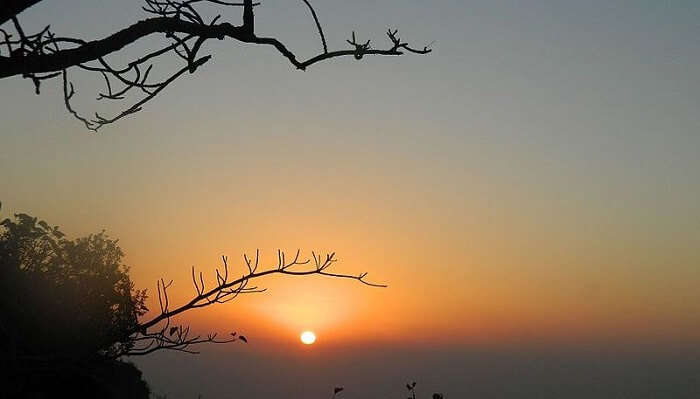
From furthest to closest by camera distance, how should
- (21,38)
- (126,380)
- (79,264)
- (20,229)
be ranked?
(79,264), (20,229), (126,380), (21,38)

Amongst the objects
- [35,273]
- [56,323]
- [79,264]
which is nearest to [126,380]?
[56,323]

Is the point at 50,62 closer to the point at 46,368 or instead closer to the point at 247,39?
the point at 247,39

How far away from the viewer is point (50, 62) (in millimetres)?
3426

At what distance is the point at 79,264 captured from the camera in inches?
2157

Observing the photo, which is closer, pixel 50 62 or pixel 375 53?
pixel 50 62

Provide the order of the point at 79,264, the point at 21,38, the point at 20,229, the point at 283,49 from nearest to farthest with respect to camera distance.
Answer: the point at 21,38 → the point at 283,49 → the point at 20,229 → the point at 79,264

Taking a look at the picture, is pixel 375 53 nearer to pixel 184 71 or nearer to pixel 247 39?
pixel 247 39

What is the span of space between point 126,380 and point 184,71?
43515 mm

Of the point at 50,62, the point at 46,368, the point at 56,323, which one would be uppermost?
the point at 56,323

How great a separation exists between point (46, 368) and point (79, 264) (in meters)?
56.4

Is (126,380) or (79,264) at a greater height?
(79,264)

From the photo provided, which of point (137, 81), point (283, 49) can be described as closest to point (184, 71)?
point (137, 81)

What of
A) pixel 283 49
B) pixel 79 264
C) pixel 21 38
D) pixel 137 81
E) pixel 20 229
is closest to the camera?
pixel 21 38

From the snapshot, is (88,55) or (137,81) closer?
(88,55)
